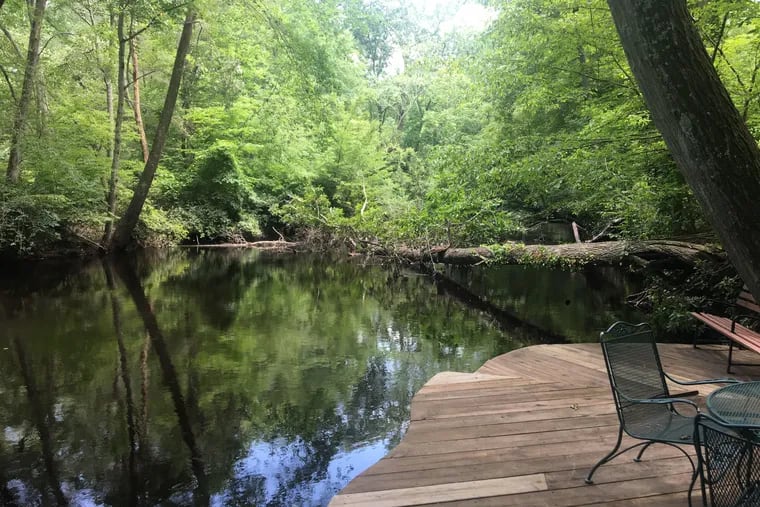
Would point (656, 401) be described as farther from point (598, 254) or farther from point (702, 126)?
point (598, 254)

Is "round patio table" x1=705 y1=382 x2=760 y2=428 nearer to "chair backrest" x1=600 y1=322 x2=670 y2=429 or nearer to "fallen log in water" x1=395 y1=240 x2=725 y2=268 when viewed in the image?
"chair backrest" x1=600 y1=322 x2=670 y2=429

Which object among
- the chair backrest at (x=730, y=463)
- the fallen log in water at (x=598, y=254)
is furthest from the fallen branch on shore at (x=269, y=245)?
the chair backrest at (x=730, y=463)

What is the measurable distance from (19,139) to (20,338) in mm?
8387

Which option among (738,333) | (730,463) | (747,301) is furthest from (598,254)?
(730,463)

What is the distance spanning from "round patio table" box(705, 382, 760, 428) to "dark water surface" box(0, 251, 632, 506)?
221 cm

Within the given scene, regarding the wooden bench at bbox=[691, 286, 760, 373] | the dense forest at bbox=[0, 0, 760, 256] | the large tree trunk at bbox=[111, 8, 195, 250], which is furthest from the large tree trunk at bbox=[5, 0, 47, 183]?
the wooden bench at bbox=[691, 286, 760, 373]

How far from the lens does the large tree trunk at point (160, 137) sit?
1450cm

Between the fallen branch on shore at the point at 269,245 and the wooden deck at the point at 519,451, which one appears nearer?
the wooden deck at the point at 519,451

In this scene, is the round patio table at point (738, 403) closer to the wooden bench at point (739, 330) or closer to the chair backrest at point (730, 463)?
the chair backrest at point (730, 463)

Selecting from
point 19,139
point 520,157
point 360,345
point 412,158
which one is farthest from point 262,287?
point 412,158

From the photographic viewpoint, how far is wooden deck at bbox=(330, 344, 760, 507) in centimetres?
243

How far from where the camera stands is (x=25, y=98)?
40.5 feet

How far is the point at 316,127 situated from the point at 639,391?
51.7 ft

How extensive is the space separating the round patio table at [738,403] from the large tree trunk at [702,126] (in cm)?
42
